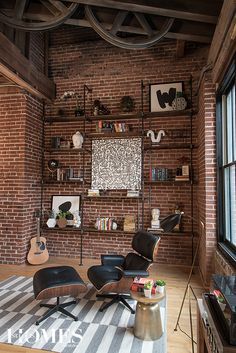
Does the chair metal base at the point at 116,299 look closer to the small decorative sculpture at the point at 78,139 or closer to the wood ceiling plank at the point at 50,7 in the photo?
the small decorative sculpture at the point at 78,139

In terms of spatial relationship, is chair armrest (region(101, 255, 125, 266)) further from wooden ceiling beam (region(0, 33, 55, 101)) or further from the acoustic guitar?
wooden ceiling beam (region(0, 33, 55, 101))

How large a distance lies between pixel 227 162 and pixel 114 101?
2.52 m

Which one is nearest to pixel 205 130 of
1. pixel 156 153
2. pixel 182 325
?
pixel 156 153

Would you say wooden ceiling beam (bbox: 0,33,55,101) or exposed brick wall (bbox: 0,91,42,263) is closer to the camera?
wooden ceiling beam (bbox: 0,33,55,101)

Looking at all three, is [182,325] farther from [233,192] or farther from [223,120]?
[223,120]

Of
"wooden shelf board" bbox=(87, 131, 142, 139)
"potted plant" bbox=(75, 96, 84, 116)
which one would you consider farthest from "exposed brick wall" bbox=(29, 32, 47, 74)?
"wooden shelf board" bbox=(87, 131, 142, 139)

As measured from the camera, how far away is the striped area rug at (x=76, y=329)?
6.94 feet

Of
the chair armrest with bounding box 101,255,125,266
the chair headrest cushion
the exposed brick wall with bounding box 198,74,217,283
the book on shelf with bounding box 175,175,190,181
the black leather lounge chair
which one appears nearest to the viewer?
the black leather lounge chair

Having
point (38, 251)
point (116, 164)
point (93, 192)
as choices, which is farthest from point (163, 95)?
point (38, 251)

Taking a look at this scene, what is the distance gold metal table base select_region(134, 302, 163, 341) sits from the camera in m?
2.21

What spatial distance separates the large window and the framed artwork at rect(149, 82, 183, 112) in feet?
4.01

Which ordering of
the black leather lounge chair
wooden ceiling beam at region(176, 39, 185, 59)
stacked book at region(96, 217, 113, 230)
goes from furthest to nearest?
stacked book at region(96, 217, 113, 230)
wooden ceiling beam at region(176, 39, 185, 59)
the black leather lounge chair

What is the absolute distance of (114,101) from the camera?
4.74 m

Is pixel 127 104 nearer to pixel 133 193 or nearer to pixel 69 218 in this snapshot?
pixel 133 193
